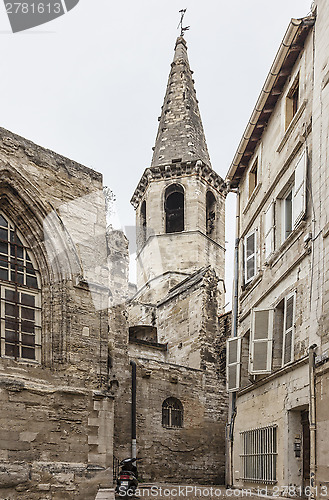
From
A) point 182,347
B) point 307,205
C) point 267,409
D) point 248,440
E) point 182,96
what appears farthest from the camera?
point 182,96

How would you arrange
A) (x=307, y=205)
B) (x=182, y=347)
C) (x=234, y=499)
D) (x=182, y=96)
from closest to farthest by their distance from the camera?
(x=307, y=205) → (x=234, y=499) → (x=182, y=347) → (x=182, y=96)

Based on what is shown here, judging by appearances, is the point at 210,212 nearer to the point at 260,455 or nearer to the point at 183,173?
the point at 183,173

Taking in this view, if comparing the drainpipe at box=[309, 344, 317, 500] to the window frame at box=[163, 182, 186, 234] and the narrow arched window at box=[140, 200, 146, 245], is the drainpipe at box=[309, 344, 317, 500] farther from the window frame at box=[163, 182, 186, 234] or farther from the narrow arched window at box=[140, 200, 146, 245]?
the narrow arched window at box=[140, 200, 146, 245]

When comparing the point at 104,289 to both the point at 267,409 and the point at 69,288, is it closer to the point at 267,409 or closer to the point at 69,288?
the point at 69,288

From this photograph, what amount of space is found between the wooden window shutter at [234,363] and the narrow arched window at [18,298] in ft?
12.4

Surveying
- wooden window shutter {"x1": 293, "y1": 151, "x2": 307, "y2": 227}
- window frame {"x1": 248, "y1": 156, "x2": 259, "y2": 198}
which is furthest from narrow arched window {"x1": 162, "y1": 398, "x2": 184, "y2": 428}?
wooden window shutter {"x1": 293, "y1": 151, "x2": 307, "y2": 227}

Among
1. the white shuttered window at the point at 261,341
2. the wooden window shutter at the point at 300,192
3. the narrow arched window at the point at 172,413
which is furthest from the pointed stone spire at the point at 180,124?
the wooden window shutter at the point at 300,192

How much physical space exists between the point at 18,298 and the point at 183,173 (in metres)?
18.1

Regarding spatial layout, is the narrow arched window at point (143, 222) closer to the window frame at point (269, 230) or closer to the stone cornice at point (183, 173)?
the stone cornice at point (183, 173)

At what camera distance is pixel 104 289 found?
41.6 feet

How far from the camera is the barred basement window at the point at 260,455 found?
31.3 ft

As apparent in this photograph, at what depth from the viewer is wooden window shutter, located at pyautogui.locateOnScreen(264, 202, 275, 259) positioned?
1066cm

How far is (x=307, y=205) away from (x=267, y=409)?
11.8ft

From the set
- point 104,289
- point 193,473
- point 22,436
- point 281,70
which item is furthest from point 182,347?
point 281,70
